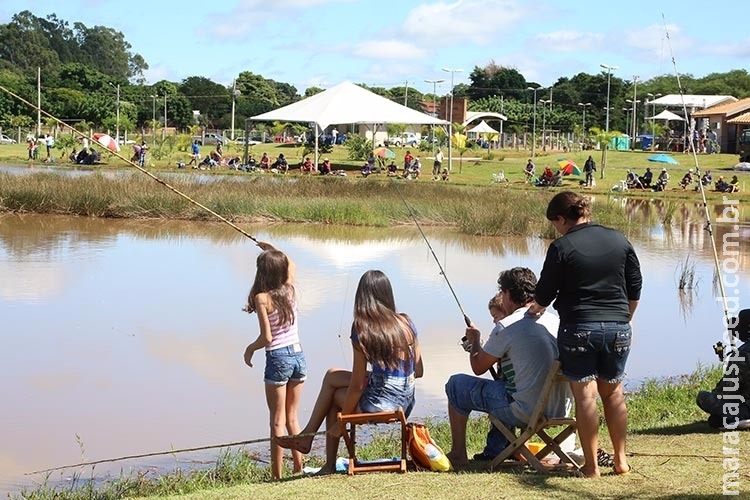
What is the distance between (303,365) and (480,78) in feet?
366

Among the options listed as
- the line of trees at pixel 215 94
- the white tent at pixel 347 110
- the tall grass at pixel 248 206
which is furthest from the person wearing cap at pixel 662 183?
the line of trees at pixel 215 94

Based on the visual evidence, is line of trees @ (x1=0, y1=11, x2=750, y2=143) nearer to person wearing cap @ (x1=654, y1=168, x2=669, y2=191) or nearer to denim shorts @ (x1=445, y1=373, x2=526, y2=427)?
person wearing cap @ (x1=654, y1=168, x2=669, y2=191)

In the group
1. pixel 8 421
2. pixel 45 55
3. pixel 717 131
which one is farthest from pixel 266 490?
pixel 45 55

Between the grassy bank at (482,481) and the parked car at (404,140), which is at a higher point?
the parked car at (404,140)

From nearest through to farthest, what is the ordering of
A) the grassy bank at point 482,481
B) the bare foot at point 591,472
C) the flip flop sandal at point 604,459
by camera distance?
the grassy bank at point 482,481 < the bare foot at point 591,472 < the flip flop sandal at point 604,459

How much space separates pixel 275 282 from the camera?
5723 mm

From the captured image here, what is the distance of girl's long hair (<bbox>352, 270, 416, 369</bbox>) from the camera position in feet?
17.0

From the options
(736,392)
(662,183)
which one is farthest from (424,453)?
(662,183)

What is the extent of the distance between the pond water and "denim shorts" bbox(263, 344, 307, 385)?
106cm

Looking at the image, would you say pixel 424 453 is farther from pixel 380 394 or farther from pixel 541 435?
pixel 541 435

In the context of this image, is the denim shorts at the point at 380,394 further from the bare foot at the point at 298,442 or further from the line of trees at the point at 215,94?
the line of trees at the point at 215,94

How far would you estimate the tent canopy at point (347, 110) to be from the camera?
107ft

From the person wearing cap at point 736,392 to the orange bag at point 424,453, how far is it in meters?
1.78

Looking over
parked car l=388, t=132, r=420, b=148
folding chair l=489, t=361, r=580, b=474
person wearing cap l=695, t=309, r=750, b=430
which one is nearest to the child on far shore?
folding chair l=489, t=361, r=580, b=474
